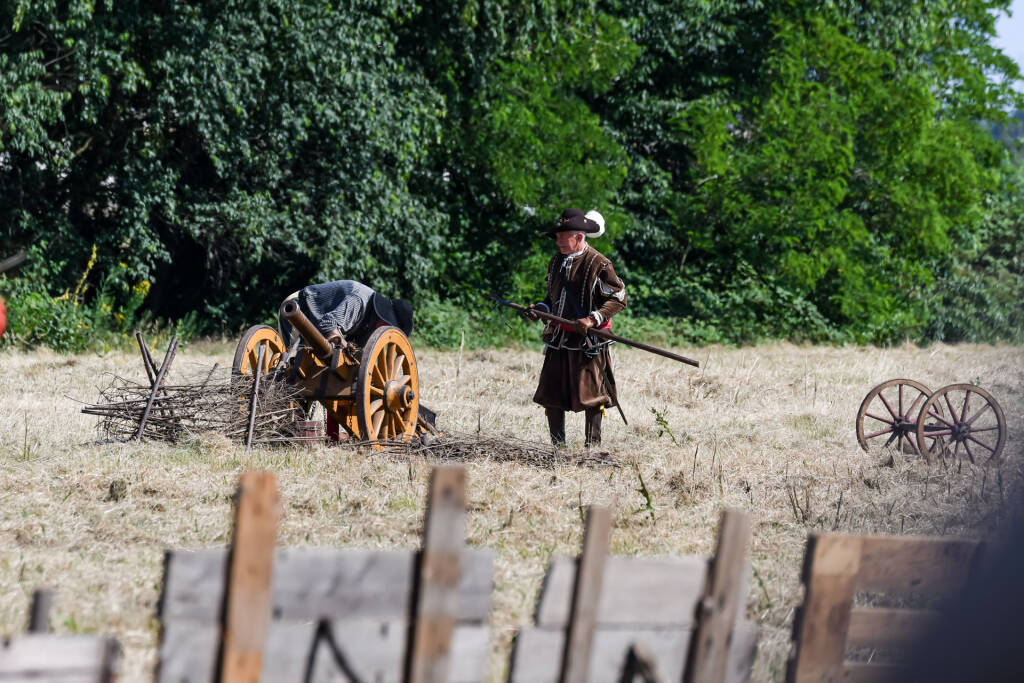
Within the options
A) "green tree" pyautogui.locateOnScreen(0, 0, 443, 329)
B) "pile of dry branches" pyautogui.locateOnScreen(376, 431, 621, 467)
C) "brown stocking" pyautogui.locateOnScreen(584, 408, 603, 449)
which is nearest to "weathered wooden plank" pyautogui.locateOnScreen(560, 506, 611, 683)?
"pile of dry branches" pyautogui.locateOnScreen(376, 431, 621, 467)

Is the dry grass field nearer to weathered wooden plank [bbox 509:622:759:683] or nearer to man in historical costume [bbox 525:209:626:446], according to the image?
man in historical costume [bbox 525:209:626:446]

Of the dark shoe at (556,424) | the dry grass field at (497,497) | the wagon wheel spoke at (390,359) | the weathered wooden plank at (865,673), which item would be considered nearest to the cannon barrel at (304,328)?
the wagon wheel spoke at (390,359)

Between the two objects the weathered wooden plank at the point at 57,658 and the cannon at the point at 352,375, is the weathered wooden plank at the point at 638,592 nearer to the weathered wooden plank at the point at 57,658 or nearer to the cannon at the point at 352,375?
the weathered wooden plank at the point at 57,658

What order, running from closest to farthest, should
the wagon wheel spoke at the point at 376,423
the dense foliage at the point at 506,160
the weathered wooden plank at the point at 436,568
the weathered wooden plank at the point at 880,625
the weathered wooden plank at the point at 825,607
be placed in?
1. the weathered wooden plank at the point at 436,568
2. the weathered wooden plank at the point at 825,607
3. the weathered wooden plank at the point at 880,625
4. the wagon wheel spoke at the point at 376,423
5. the dense foliage at the point at 506,160

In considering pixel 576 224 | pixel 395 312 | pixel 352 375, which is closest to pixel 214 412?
pixel 352 375

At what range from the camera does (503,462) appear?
267 inches

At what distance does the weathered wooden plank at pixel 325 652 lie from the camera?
236 cm

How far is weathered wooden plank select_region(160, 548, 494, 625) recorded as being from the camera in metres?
2.34

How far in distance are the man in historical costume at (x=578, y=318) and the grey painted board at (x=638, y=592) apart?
4654 mm

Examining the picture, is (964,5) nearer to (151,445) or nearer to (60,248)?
(60,248)

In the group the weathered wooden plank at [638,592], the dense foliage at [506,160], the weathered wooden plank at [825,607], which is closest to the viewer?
Answer: the weathered wooden plank at [638,592]

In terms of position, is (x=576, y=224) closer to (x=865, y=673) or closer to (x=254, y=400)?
(x=254, y=400)

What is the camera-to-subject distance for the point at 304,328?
22.2 feet

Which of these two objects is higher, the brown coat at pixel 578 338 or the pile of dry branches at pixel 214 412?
the brown coat at pixel 578 338
